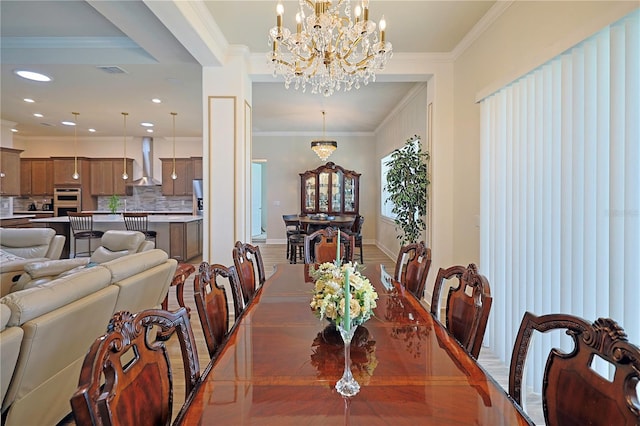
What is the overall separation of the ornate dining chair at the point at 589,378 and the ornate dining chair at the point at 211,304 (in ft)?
3.63

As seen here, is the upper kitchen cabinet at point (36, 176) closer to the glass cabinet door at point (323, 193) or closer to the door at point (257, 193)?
the door at point (257, 193)

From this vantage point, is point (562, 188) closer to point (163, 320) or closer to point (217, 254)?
point (163, 320)

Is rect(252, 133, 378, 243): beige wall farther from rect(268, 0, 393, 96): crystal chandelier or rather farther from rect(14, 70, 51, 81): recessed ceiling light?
rect(268, 0, 393, 96): crystal chandelier

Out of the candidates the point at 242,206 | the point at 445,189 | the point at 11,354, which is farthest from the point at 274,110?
the point at 11,354

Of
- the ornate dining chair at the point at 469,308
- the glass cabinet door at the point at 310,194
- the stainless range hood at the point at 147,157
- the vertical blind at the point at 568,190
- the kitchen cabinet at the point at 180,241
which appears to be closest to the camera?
the ornate dining chair at the point at 469,308

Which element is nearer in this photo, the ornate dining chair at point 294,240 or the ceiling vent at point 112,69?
the ceiling vent at point 112,69

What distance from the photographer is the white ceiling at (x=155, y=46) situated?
9.69 ft

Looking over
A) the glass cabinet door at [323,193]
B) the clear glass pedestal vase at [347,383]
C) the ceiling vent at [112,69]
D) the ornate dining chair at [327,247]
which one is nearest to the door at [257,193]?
the glass cabinet door at [323,193]

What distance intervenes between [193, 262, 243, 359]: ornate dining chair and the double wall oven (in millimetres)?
8806

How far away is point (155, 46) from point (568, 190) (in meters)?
3.72

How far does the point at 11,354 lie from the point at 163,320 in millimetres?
1025

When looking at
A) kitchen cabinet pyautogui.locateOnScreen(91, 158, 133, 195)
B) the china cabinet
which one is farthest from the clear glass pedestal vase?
kitchen cabinet pyautogui.locateOnScreen(91, 158, 133, 195)

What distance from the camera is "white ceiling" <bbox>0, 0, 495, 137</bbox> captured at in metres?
2.95

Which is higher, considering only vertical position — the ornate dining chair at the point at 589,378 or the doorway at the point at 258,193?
the doorway at the point at 258,193
